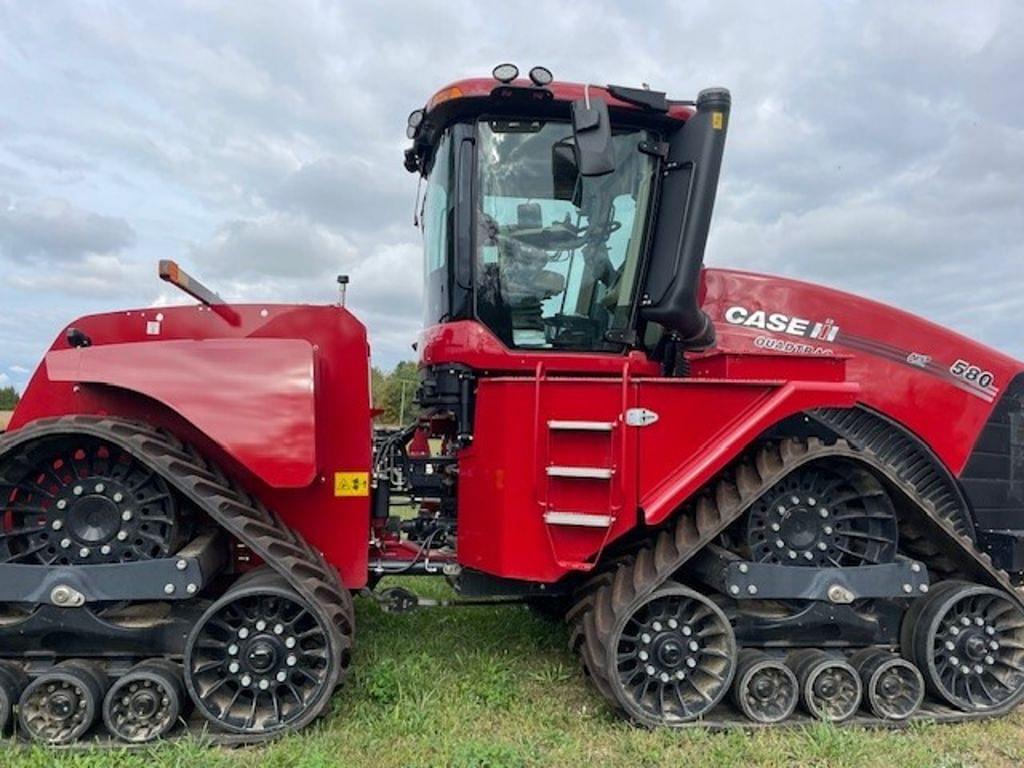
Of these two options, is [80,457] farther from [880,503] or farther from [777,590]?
[880,503]

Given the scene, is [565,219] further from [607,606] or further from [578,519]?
[607,606]

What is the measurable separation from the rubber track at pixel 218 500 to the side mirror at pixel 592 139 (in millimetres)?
2162

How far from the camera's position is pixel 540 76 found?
3908 mm

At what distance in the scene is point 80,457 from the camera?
3.58 m

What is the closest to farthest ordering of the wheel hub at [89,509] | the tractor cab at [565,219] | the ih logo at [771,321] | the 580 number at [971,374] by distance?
the wheel hub at [89,509] → the tractor cab at [565,219] → the ih logo at [771,321] → the 580 number at [971,374]

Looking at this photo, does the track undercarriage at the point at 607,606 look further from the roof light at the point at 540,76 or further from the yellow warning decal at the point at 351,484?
the roof light at the point at 540,76

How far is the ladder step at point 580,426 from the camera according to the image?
12.5ft

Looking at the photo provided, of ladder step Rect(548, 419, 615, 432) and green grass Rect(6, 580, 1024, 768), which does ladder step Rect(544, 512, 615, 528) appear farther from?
green grass Rect(6, 580, 1024, 768)

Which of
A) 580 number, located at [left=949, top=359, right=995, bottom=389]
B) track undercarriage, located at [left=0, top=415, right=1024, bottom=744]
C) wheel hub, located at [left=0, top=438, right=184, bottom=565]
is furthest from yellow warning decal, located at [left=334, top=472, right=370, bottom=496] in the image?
580 number, located at [left=949, top=359, right=995, bottom=389]

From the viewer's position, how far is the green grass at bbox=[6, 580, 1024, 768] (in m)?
3.31

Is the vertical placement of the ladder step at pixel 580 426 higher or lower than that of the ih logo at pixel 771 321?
lower

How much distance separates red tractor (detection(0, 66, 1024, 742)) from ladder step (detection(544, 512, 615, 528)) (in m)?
0.02

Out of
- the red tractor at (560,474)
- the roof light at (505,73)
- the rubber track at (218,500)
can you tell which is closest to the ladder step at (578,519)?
the red tractor at (560,474)

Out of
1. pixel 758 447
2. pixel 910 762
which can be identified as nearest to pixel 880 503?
pixel 758 447
